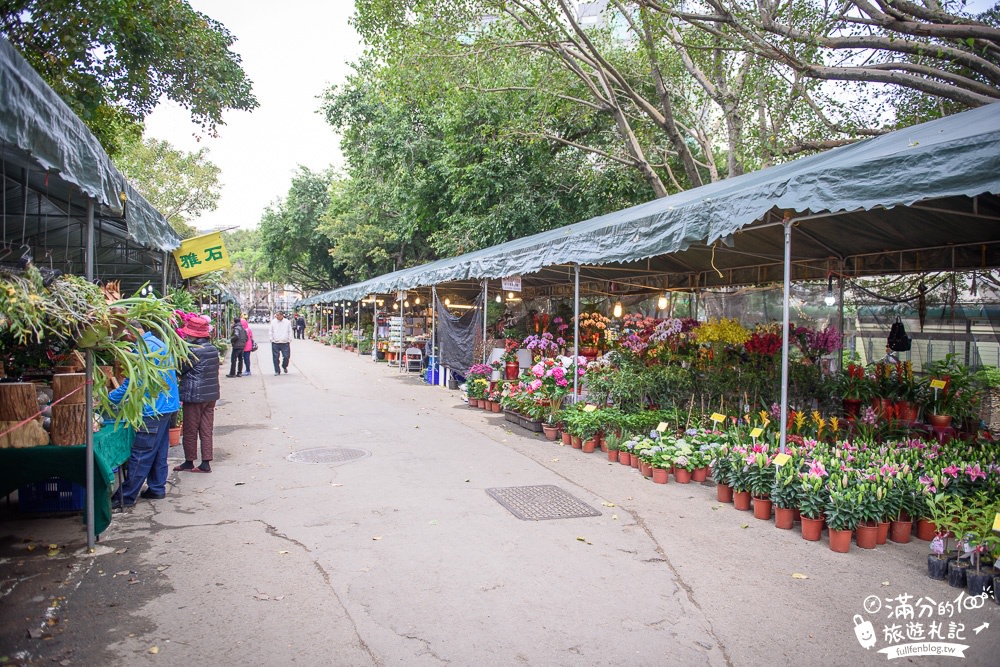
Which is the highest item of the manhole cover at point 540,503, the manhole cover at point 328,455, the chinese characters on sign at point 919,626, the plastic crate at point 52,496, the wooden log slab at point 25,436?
the wooden log slab at point 25,436

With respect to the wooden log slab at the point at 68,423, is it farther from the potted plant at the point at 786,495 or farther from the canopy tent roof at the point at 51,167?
the potted plant at the point at 786,495

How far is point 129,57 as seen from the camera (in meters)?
10.4

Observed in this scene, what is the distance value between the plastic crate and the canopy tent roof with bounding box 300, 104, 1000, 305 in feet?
18.7

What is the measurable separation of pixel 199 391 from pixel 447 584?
3842 millimetres

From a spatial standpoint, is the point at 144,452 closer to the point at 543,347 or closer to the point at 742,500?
the point at 742,500

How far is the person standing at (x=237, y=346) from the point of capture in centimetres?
1659

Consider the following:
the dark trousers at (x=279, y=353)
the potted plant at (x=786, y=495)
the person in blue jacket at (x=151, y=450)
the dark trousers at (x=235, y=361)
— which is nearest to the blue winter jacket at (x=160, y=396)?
the person in blue jacket at (x=151, y=450)

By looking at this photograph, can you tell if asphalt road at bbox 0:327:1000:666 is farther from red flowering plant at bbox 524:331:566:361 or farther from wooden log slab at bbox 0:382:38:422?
red flowering plant at bbox 524:331:566:361

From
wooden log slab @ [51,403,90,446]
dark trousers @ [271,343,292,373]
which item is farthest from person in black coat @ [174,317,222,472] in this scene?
dark trousers @ [271,343,292,373]

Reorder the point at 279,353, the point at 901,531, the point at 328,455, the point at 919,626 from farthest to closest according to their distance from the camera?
the point at 279,353 < the point at 328,455 < the point at 901,531 < the point at 919,626

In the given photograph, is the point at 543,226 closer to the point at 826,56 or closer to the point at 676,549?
the point at 826,56

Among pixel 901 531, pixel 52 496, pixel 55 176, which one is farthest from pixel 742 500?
pixel 52 496

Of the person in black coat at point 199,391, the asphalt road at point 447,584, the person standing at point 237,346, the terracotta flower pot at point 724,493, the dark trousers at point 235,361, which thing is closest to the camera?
the asphalt road at point 447,584

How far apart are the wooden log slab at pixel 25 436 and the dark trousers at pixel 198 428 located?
7.04 feet
